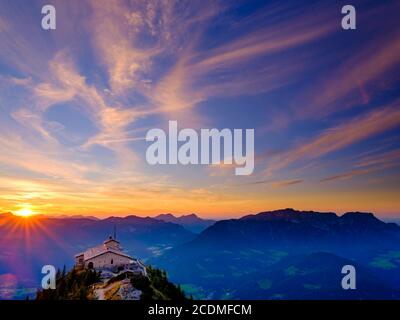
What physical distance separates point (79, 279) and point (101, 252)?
10502mm
